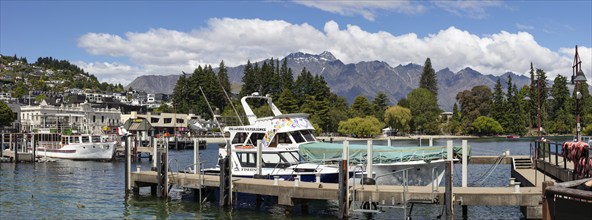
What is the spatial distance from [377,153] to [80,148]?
49.6 m

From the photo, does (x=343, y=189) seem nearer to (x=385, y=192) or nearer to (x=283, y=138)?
(x=385, y=192)

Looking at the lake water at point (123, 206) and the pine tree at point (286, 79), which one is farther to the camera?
the pine tree at point (286, 79)

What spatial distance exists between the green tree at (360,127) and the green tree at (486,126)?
2923 centimetres

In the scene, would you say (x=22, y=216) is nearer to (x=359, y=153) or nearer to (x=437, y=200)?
(x=359, y=153)

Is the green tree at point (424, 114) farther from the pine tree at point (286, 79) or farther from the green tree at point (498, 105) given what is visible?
the pine tree at point (286, 79)

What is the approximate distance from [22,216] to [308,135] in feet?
50.8

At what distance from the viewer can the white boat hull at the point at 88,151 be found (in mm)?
70438

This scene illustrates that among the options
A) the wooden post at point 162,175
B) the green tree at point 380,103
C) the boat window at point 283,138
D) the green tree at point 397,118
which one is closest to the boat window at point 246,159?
the boat window at point 283,138

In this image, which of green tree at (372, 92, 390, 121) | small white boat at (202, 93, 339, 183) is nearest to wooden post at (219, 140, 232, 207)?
small white boat at (202, 93, 339, 183)

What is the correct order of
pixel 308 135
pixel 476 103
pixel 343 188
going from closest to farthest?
pixel 343 188 → pixel 308 135 → pixel 476 103

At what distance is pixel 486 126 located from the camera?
533 feet

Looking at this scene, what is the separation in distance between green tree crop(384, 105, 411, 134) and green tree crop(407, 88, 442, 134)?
19.9ft

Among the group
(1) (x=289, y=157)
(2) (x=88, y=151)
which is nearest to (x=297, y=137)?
(1) (x=289, y=157)

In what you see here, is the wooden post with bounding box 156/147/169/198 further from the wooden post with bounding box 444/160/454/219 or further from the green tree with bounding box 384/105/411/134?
the green tree with bounding box 384/105/411/134
